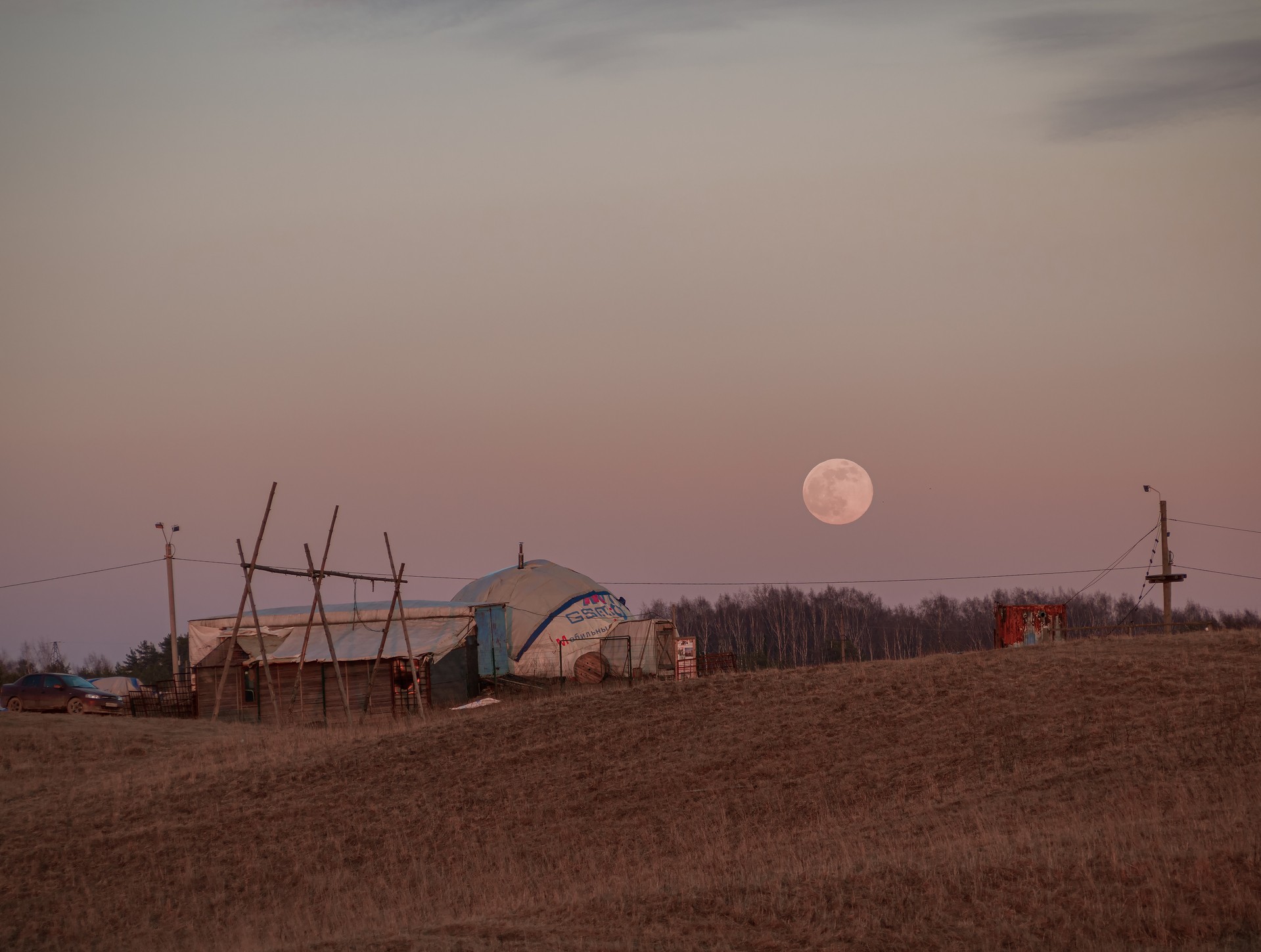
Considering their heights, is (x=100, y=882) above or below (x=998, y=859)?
below

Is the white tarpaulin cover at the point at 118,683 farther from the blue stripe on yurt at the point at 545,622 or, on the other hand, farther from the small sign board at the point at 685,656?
the small sign board at the point at 685,656

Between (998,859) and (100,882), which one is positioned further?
(100,882)


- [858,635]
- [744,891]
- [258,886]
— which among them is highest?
[744,891]

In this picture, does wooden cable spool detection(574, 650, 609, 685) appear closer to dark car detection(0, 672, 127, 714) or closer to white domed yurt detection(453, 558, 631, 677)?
white domed yurt detection(453, 558, 631, 677)

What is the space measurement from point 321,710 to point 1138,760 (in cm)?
3213

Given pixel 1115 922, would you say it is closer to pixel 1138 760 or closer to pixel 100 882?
pixel 1138 760

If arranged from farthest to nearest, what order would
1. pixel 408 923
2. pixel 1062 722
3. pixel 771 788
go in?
pixel 1062 722
pixel 771 788
pixel 408 923

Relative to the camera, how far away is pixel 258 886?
21766mm

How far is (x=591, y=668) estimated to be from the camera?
5344 cm

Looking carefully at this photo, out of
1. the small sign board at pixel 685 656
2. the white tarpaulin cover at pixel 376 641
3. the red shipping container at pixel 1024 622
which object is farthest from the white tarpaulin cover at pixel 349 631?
the red shipping container at pixel 1024 622

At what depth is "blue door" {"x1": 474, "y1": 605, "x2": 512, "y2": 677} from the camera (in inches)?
2041

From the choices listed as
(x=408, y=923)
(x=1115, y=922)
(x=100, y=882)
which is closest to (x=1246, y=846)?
(x=1115, y=922)

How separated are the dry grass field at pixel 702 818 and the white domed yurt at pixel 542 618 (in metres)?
15.6

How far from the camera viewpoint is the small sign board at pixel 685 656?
5033 centimetres
